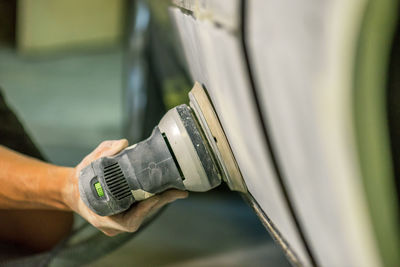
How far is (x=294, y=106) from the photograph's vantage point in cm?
31

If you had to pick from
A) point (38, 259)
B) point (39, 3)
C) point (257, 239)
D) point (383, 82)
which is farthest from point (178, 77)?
point (39, 3)

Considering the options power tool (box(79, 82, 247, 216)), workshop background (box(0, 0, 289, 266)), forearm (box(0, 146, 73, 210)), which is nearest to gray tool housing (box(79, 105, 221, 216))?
power tool (box(79, 82, 247, 216))

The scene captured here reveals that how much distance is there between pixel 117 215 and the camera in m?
0.62

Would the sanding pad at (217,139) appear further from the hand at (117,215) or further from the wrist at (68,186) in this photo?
the wrist at (68,186)

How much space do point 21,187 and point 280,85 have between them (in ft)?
1.73

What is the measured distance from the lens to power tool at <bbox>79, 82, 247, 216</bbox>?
1.80 ft

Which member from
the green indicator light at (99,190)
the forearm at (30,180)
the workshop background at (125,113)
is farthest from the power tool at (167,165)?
the workshop background at (125,113)

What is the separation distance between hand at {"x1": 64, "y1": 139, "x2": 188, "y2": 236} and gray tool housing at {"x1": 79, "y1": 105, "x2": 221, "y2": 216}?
27mm

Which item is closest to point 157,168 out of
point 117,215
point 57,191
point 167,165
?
point 167,165

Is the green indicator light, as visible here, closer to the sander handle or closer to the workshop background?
the sander handle

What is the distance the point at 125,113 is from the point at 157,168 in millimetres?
1039

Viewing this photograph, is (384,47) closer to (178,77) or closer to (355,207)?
(355,207)

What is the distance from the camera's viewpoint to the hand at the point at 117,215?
1.98 ft

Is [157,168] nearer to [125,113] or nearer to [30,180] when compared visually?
[30,180]
